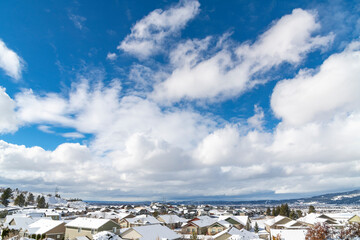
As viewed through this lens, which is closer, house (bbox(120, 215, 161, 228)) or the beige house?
the beige house

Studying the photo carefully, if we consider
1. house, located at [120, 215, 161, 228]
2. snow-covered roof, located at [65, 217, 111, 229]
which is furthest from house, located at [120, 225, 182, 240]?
house, located at [120, 215, 161, 228]

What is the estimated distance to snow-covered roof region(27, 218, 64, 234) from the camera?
182 ft

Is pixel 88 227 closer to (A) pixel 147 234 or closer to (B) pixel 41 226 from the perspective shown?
(B) pixel 41 226

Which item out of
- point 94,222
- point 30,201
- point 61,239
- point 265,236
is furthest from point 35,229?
point 30,201

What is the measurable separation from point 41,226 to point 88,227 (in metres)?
13.9

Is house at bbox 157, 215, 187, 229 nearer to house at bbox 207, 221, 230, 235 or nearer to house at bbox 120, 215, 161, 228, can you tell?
house at bbox 120, 215, 161, 228

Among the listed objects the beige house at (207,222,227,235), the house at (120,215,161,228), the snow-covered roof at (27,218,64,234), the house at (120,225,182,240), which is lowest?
the beige house at (207,222,227,235)

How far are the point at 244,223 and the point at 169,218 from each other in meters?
28.2

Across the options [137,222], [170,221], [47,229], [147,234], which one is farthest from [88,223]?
[170,221]

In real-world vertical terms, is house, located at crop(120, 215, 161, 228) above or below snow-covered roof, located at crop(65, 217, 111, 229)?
below

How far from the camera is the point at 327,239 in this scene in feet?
87.2

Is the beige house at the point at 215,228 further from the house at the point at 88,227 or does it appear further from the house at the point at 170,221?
the house at the point at 88,227

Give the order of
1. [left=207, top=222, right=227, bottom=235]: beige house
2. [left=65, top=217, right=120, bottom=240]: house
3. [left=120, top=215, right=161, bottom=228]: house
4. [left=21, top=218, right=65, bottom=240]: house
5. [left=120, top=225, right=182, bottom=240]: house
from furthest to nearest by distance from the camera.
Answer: [left=120, top=215, right=161, bottom=228]: house < [left=207, top=222, right=227, bottom=235]: beige house < [left=21, top=218, right=65, bottom=240]: house < [left=65, top=217, right=120, bottom=240]: house < [left=120, top=225, right=182, bottom=240]: house

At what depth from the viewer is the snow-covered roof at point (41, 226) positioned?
55.6 metres
